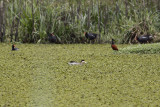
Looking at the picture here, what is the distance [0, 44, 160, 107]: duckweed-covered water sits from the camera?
5.13 m

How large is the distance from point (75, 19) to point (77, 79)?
5416 mm

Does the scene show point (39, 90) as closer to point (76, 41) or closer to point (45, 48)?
point (45, 48)

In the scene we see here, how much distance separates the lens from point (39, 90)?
5680 mm

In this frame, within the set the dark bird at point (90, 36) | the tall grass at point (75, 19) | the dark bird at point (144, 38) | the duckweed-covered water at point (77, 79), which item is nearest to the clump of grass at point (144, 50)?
the duckweed-covered water at point (77, 79)

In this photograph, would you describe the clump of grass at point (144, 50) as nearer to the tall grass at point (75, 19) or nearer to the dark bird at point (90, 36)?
the dark bird at point (90, 36)

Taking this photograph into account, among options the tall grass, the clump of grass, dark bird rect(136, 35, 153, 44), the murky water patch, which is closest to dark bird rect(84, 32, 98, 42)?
the tall grass

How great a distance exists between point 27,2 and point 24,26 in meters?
1.08

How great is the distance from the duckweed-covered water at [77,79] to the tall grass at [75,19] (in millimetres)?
1534

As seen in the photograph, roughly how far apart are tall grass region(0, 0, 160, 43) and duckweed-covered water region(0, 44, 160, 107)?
1.53m

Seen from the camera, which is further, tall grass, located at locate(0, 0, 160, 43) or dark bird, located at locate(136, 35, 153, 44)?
tall grass, located at locate(0, 0, 160, 43)

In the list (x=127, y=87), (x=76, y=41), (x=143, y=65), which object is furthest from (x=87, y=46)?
(x=127, y=87)

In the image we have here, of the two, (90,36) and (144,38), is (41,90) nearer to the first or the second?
(90,36)

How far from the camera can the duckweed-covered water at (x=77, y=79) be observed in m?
5.13

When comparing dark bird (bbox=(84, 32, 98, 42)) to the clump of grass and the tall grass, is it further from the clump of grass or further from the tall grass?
the clump of grass
